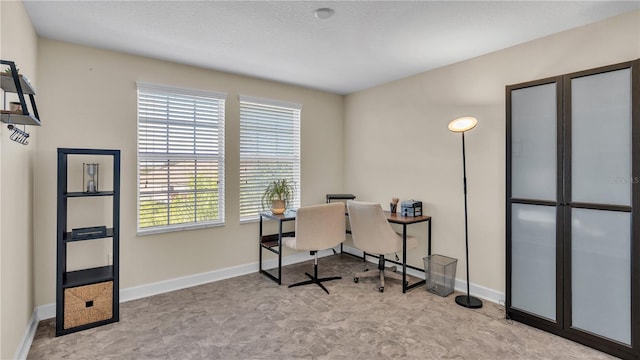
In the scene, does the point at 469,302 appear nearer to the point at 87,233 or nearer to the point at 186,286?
the point at 186,286

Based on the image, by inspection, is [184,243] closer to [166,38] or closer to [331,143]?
A: [166,38]

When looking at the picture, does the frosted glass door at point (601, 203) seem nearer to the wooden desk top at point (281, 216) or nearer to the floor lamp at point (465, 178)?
the floor lamp at point (465, 178)

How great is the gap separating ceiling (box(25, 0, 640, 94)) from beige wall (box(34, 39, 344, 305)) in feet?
0.63

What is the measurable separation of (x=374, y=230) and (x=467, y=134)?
4.69 feet

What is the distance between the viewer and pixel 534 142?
104 inches

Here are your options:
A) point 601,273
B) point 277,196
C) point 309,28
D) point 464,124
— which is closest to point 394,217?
point 464,124

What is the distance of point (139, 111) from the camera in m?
3.27

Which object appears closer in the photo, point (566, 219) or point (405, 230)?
point (566, 219)

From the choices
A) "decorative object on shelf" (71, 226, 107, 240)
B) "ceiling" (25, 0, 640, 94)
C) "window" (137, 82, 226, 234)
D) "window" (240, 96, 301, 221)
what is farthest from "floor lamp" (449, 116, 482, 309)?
"decorative object on shelf" (71, 226, 107, 240)

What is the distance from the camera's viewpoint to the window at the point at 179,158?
3328mm

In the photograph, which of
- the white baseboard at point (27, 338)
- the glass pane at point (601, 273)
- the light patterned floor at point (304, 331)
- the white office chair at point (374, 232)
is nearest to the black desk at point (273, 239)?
the light patterned floor at point (304, 331)

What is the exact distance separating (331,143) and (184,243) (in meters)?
2.51

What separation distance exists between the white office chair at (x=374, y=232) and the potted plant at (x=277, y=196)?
897mm

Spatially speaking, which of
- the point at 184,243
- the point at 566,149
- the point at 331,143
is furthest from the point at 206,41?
the point at 566,149
